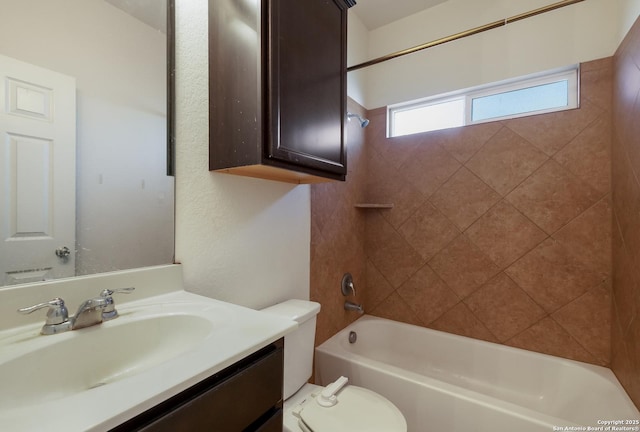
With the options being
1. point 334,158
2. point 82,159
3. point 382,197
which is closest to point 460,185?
point 382,197

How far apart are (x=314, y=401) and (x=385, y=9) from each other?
2566 mm

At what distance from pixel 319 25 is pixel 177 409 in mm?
1381

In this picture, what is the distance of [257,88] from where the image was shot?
0.92m

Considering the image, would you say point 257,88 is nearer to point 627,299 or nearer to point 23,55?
point 23,55

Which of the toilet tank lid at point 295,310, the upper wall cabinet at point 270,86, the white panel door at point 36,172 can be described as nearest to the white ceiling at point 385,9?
the upper wall cabinet at point 270,86

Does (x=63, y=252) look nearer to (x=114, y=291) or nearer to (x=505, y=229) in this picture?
(x=114, y=291)

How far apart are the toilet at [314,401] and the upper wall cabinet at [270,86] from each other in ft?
2.28

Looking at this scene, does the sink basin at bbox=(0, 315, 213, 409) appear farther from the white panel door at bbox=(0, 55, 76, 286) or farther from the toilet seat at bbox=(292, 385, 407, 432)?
the toilet seat at bbox=(292, 385, 407, 432)

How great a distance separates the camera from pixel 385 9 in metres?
2.06

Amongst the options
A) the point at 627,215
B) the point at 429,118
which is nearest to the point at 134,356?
the point at 627,215

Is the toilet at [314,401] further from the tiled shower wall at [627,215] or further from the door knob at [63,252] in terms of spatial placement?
the tiled shower wall at [627,215]

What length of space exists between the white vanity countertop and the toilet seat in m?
0.58

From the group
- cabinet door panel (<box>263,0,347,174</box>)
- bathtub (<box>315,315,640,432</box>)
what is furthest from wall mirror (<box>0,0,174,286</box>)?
bathtub (<box>315,315,640,432</box>)

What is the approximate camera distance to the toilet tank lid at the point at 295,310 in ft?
4.07
